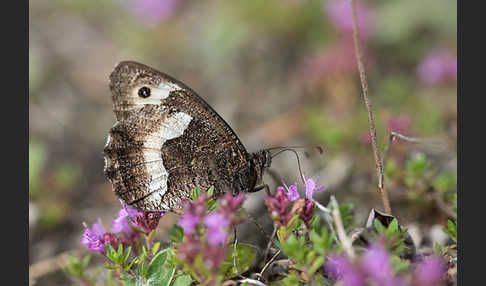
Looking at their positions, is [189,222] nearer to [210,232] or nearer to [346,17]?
[210,232]

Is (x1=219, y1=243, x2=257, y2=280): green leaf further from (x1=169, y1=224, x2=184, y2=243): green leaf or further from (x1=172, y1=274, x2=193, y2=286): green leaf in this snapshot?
(x1=169, y1=224, x2=184, y2=243): green leaf

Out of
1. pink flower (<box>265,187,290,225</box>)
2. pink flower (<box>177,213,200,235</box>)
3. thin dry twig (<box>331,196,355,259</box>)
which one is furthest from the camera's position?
pink flower (<box>265,187,290,225</box>)

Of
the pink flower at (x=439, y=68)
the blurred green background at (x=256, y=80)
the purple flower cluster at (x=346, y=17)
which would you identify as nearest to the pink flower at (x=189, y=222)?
the blurred green background at (x=256, y=80)

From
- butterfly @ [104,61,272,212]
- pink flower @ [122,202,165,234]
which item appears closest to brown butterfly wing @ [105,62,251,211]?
butterfly @ [104,61,272,212]

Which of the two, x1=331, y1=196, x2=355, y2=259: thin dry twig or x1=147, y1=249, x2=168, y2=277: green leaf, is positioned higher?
x1=147, y1=249, x2=168, y2=277: green leaf

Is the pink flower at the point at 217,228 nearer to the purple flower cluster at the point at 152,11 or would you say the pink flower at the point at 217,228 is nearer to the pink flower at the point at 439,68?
the pink flower at the point at 439,68

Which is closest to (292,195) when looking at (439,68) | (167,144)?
(167,144)
